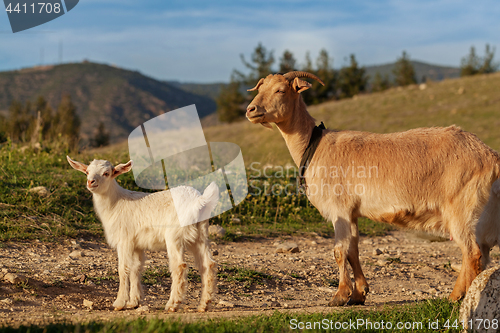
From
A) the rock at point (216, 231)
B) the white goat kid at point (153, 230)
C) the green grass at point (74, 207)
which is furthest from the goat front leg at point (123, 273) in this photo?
the rock at point (216, 231)

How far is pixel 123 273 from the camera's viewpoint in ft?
16.4

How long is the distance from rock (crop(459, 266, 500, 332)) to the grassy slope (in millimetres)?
16128

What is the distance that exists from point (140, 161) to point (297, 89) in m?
5.51

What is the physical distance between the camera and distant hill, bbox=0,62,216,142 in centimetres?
7994

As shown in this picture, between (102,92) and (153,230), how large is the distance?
91189 mm

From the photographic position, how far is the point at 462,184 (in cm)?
520

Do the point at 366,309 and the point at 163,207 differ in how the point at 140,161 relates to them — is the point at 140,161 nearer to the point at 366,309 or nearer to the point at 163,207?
the point at 163,207

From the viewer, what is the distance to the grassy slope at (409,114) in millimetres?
25125

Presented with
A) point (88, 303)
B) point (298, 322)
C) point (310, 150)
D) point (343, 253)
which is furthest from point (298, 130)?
point (88, 303)

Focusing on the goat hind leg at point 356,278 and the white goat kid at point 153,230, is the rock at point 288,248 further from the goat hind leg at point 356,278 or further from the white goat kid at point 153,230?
the white goat kid at point 153,230

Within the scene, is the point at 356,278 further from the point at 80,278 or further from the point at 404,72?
the point at 404,72

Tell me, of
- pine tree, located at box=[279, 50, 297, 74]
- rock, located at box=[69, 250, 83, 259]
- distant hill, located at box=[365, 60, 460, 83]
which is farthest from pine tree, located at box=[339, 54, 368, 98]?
distant hill, located at box=[365, 60, 460, 83]

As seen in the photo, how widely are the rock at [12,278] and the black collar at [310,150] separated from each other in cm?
344

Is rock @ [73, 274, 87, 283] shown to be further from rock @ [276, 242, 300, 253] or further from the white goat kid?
rock @ [276, 242, 300, 253]
